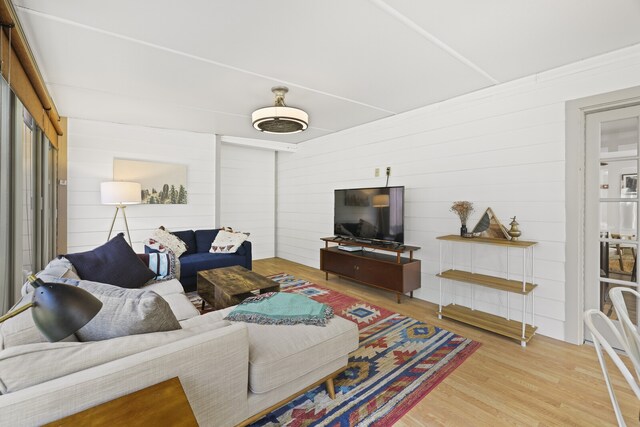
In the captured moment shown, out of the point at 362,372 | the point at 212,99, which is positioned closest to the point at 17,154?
the point at 212,99

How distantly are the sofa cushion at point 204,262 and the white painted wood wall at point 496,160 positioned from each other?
2.17 m

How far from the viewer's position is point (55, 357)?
0.98 metres

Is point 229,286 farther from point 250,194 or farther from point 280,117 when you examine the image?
point 250,194

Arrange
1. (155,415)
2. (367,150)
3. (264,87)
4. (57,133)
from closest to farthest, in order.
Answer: (155,415)
(264,87)
(57,133)
(367,150)

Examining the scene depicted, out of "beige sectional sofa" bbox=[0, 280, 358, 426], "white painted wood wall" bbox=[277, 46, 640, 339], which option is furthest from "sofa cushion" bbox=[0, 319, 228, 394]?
"white painted wood wall" bbox=[277, 46, 640, 339]

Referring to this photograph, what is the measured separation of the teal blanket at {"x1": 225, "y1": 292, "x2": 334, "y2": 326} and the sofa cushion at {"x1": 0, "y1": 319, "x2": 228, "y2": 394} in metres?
0.73

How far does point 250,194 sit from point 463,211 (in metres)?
4.26

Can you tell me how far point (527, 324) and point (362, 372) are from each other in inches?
70.8

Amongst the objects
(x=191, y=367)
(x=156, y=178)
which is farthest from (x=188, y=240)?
(x=191, y=367)

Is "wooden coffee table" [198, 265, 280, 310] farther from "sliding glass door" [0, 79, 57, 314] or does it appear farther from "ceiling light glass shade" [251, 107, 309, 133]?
"ceiling light glass shade" [251, 107, 309, 133]

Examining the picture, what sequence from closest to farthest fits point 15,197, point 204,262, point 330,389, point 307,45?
point 330,389
point 15,197
point 307,45
point 204,262

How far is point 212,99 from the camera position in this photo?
3.43m

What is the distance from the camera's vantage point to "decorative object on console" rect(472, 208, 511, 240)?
9.45 feet

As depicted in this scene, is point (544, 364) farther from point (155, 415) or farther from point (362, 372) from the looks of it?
point (155, 415)
